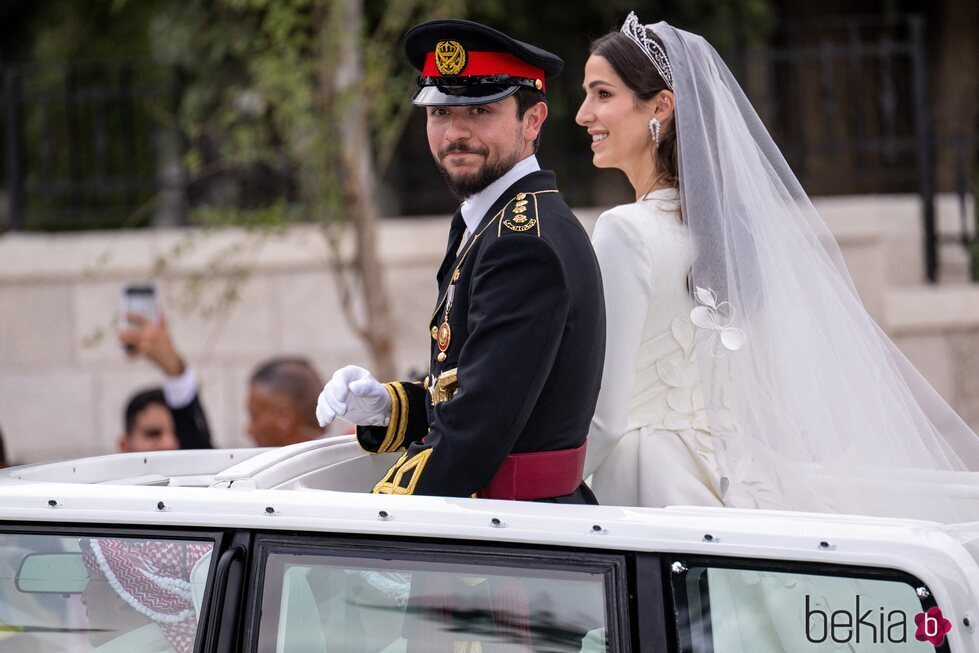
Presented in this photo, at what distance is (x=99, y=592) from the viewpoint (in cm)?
239

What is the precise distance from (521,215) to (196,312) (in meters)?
5.73

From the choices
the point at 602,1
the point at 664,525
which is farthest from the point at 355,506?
the point at 602,1

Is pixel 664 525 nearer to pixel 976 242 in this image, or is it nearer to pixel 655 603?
pixel 655 603

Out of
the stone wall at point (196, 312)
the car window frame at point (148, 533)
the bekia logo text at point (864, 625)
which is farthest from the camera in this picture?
the stone wall at point (196, 312)

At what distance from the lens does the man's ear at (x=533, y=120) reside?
2.78 meters

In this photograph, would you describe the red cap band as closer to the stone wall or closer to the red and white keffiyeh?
the red and white keffiyeh

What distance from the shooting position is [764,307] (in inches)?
109

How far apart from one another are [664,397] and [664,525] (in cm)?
76

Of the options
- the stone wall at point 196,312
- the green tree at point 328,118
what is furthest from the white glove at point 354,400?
the stone wall at point 196,312

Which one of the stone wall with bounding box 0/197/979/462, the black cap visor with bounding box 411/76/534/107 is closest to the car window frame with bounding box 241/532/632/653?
the black cap visor with bounding box 411/76/534/107

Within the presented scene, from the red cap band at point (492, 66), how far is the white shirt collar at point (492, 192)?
19 cm

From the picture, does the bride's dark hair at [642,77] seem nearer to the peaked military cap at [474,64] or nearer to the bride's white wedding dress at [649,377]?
the bride's white wedding dress at [649,377]

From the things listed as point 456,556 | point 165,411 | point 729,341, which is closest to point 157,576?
point 456,556

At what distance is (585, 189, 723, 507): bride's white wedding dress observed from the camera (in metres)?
2.83
